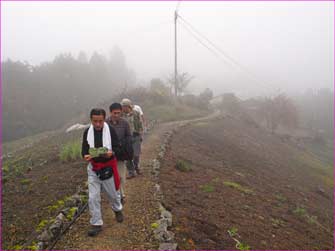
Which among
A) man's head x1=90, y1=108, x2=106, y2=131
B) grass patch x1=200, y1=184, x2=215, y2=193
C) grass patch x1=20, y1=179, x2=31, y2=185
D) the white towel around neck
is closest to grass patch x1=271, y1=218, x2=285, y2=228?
grass patch x1=200, y1=184, x2=215, y2=193

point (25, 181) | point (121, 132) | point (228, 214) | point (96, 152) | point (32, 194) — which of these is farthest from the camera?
point (25, 181)

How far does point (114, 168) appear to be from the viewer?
504 cm

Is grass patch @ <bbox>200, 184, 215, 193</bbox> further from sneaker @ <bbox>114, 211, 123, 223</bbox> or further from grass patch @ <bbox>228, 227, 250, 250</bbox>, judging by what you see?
sneaker @ <bbox>114, 211, 123, 223</bbox>

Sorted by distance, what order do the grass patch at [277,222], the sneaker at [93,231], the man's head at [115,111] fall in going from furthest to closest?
the grass patch at [277,222], the man's head at [115,111], the sneaker at [93,231]

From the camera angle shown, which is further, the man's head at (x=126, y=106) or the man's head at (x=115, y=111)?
the man's head at (x=126, y=106)

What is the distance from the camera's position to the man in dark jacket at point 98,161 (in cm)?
482

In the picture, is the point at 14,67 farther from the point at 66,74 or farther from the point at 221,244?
the point at 221,244

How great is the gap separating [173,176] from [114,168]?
422 centimetres

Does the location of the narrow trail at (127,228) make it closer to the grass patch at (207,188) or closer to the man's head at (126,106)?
the grass patch at (207,188)

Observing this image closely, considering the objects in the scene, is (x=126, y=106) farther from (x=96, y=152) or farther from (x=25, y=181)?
(x=25, y=181)

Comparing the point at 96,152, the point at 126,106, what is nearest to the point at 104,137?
the point at 96,152

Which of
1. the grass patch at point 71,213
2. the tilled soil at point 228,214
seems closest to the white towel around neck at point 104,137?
the grass patch at point 71,213

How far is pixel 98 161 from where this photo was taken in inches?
191

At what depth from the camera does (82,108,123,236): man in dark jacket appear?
482 centimetres
